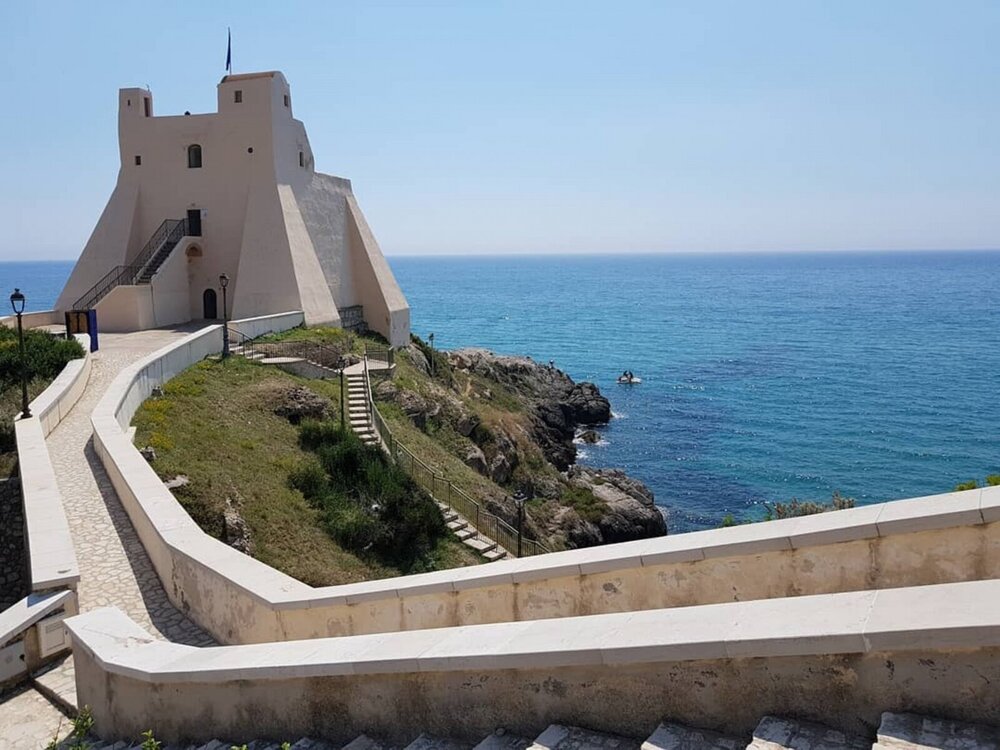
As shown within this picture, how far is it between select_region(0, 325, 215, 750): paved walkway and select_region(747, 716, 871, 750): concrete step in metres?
6.07

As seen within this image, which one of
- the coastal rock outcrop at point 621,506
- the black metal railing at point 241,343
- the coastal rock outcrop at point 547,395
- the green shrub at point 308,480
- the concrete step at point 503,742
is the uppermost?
the black metal railing at point 241,343

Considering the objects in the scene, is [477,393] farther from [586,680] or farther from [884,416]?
[586,680]

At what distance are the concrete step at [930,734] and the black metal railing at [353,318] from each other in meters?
29.5

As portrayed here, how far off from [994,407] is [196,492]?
153 feet

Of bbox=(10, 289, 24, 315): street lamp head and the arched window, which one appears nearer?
bbox=(10, 289, 24, 315): street lamp head

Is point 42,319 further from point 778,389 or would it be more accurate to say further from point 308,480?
point 778,389

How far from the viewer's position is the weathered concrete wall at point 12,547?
1063cm

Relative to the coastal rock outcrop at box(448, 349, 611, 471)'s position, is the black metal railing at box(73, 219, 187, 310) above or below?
above

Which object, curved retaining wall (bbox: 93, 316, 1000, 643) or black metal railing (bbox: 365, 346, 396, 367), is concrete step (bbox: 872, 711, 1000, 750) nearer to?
curved retaining wall (bbox: 93, 316, 1000, 643)

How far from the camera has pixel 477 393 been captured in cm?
4006

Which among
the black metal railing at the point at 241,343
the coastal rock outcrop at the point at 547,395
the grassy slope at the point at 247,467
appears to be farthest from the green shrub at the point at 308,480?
the coastal rock outcrop at the point at 547,395

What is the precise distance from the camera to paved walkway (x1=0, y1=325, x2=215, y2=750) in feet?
23.5

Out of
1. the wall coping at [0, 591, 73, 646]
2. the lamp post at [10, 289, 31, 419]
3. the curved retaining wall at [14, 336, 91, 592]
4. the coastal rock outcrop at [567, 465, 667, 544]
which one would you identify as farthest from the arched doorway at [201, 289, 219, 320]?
the wall coping at [0, 591, 73, 646]

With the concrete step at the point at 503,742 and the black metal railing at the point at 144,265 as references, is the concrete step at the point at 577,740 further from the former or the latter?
the black metal railing at the point at 144,265
